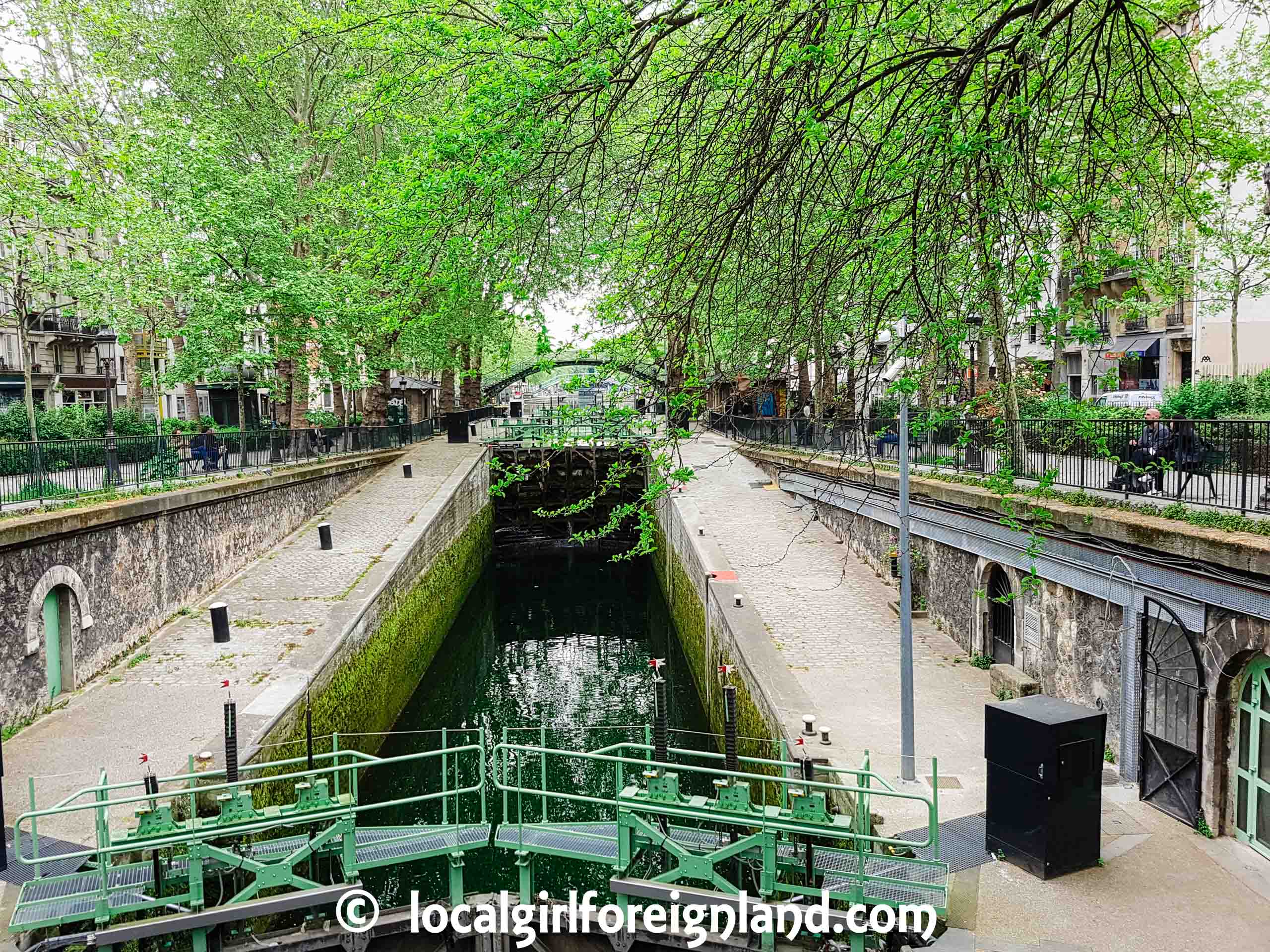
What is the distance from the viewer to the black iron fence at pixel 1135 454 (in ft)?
24.6

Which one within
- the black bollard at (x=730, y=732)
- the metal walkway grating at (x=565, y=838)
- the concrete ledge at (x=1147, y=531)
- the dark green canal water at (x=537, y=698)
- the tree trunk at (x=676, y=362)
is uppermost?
the tree trunk at (x=676, y=362)

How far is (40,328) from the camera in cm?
3941

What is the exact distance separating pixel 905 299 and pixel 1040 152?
2.94 m

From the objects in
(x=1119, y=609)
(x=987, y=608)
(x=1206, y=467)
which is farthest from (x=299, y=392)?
(x=1206, y=467)

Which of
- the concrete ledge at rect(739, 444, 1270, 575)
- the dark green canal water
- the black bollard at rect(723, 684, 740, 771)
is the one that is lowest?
the dark green canal water

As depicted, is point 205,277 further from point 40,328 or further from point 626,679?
point 40,328

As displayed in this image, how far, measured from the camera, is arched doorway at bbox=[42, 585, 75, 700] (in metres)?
13.4

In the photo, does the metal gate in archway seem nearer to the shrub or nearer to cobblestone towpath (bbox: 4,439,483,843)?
cobblestone towpath (bbox: 4,439,483,843)

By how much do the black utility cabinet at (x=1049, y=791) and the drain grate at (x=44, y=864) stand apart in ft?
28.1

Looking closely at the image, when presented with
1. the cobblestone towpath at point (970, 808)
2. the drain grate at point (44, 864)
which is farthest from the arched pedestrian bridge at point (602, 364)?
the drain grate at point (44, 864)

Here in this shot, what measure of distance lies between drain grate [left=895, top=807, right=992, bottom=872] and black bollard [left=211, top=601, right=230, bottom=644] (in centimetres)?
1178

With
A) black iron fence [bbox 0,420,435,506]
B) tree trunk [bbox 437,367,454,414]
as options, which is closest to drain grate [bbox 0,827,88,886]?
black iron fence [bbox 0,420,435,506]

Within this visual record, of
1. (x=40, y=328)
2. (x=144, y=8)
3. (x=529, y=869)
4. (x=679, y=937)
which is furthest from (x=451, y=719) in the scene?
(x=40, y=328)

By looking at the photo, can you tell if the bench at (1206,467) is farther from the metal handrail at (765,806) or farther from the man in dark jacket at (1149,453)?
the metal handrail at (765,806)
